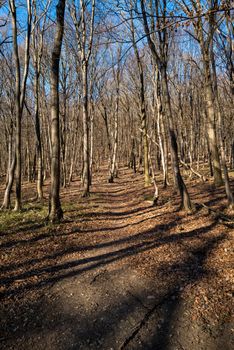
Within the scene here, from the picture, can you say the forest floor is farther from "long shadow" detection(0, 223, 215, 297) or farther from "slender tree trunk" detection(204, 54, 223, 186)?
"slender tree trunk" detection(204, 54, 223, 186)

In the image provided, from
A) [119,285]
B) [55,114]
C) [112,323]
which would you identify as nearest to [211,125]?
[55,114]

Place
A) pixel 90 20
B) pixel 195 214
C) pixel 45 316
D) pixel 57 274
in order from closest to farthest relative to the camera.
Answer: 1. pixel 45 316
2. pixel 57 274
3. pixel 195 214
4. pixel 90 20

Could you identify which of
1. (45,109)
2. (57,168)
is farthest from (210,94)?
(45,109)

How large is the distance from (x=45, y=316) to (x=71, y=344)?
74 centimetres

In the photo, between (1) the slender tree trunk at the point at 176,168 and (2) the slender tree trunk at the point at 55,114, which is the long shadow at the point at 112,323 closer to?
(2) the slender tree trunk at the point at 55,114

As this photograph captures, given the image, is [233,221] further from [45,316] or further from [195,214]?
[45,316]

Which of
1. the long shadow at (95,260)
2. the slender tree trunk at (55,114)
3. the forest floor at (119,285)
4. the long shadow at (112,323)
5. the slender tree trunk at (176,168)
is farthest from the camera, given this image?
the slender tree trunk at (176,168)

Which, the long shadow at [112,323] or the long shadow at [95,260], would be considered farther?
the long shadow at [95,260]

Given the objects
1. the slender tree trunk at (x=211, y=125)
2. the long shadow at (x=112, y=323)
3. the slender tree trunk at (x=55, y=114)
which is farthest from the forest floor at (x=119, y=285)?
the slender tree trunk at (x=211, y=125)

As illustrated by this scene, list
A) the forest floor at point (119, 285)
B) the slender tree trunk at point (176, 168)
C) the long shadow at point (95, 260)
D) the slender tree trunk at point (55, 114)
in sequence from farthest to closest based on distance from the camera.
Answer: the slender tree trunk at point (176, 168)
the slender tree trunk at point (55, 114)
the long shadow at point (95, 260)
the forest floor at point (119, 285)

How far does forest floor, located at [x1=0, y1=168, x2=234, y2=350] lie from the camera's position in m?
2.97

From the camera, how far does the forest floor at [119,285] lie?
117 inches

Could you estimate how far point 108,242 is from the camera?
6.46 m

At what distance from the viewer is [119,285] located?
13.9ft
